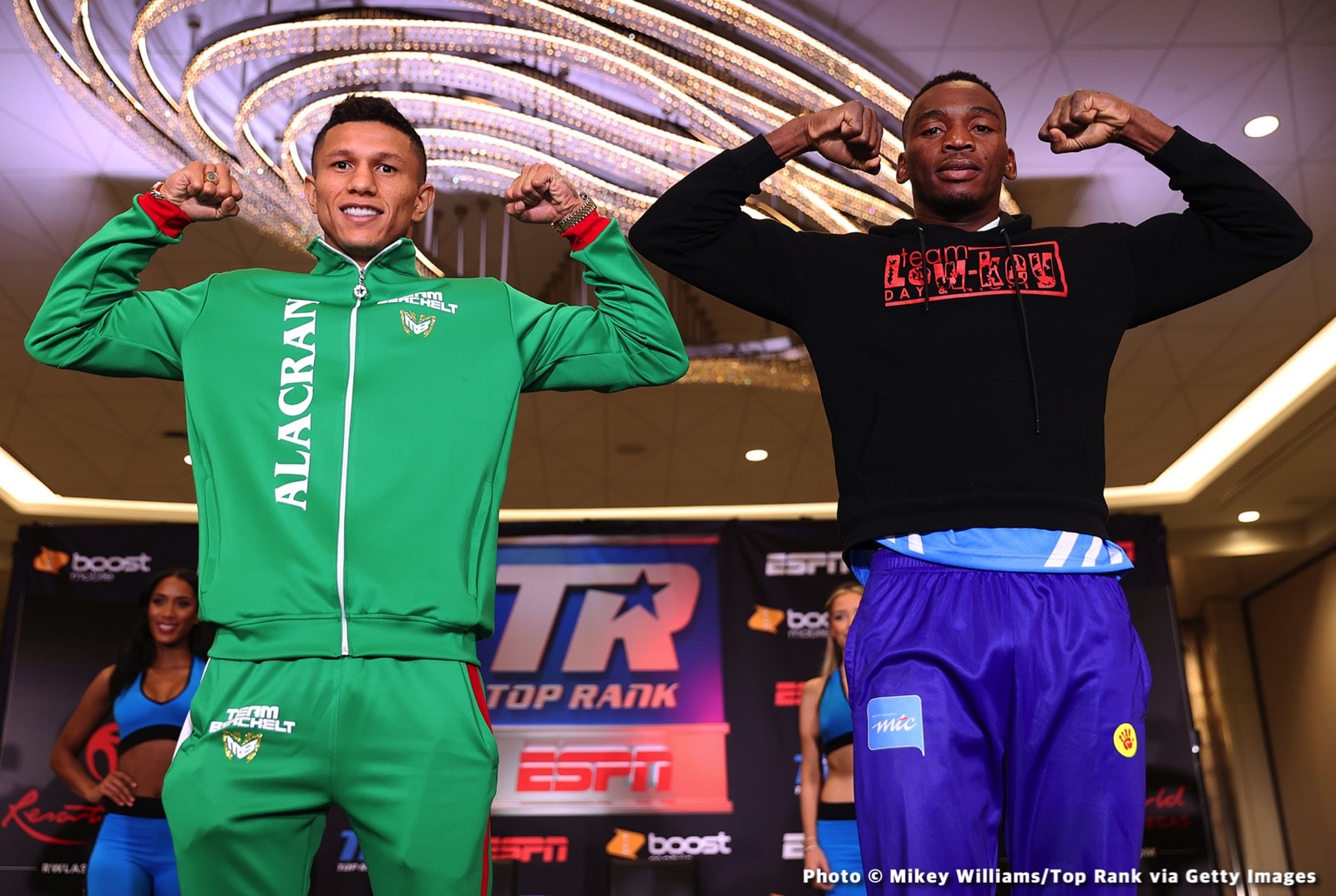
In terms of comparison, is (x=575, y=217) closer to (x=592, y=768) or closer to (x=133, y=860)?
(x=133, y=860)

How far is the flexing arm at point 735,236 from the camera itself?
2.16 metres

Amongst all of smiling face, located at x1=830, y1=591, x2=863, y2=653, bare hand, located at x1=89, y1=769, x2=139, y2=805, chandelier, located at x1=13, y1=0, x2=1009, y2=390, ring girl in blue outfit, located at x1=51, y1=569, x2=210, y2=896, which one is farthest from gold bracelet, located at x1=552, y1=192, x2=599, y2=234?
smiling face, located at x1=830, y1=591, x2=863, y2=653

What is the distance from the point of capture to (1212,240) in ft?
7.23

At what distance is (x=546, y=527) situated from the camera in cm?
782

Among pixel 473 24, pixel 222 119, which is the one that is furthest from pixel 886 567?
pixel 222 119

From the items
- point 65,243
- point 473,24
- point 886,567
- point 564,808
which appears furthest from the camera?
point 564,808

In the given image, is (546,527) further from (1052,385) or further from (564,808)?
(1052,385)

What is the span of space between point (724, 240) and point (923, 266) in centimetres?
37

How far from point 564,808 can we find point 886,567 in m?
5.54

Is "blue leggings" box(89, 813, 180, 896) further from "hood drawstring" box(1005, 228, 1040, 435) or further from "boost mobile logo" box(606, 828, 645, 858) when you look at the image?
"hood drawstring" box(1005, 228, 1040, 435)

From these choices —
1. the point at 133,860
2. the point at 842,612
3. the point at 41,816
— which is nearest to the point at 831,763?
the point at 842,612

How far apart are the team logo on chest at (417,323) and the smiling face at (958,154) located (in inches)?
34.7

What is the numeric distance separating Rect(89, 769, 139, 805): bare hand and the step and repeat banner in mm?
2688

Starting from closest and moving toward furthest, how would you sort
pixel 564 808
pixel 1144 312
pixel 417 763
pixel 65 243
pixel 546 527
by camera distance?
1. pixel 417 763
2. pixel 1144 312
3. pixel 65 243
4. pixel 564 808
5. pixel 546 527
